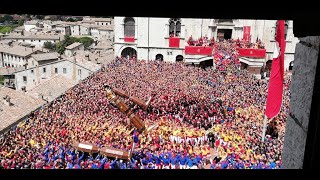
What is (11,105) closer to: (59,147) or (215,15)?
(59,147)

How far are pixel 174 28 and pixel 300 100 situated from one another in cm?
3151

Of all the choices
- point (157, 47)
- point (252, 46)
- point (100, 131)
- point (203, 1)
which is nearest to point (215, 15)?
point (203, 1)

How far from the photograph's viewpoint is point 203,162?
38.4 ft

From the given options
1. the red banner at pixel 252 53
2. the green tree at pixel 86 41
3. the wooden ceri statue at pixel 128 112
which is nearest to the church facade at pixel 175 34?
the red banner at pixel 252 53

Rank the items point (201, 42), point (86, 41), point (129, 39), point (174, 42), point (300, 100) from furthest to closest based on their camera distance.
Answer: point (86, 41) < point (129, 39) < point (174, 42) < point (201, 42) < point (300, 100)

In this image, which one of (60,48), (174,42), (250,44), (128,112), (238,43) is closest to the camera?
(128,112)

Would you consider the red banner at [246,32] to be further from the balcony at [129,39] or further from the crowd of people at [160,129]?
the balcony at [129,39]

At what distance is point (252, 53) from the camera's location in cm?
2772

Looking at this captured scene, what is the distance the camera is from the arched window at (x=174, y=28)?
32531 millimetres

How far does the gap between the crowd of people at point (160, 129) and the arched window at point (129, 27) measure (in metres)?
11.4

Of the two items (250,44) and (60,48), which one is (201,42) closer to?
(250,44)

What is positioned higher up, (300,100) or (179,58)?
(300,100)

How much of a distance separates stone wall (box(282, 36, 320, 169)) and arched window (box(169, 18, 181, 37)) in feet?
102

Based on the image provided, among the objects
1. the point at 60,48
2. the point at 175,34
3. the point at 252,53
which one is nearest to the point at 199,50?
the point at 252,53
